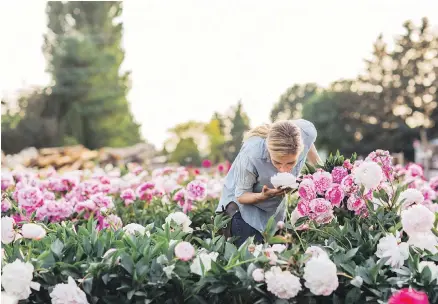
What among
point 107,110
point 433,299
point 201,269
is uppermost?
point 201,269

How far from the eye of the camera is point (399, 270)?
9.29ft

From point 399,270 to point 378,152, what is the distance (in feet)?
3.98

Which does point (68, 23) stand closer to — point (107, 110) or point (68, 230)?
point (107, 110)

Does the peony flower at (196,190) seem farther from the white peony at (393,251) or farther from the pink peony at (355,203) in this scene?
the white peony at (393,251)

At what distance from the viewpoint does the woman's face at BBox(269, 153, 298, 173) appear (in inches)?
135

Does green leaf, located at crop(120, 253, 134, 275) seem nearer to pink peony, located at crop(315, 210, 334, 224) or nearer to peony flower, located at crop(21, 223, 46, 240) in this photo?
peony flower, located at crop(21, 223, 46, 240)

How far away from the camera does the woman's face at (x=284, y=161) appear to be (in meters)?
3.43

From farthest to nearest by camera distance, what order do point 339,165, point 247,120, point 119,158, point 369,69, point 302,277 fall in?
point 369,69 → point 247,120 → point 119,158 → point 339,165 → point 302,277

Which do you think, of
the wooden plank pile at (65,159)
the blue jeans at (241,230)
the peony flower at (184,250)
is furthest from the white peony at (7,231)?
the wooden plank pile at (65,159)

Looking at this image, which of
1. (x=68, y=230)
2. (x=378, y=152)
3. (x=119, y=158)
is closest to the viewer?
(x=68, y=230)

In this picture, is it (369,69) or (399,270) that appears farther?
(369,69)

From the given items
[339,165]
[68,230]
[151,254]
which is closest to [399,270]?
[151,254]

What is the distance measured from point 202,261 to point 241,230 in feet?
3.68

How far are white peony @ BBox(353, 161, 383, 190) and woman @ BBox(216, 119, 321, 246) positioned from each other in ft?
1.16
